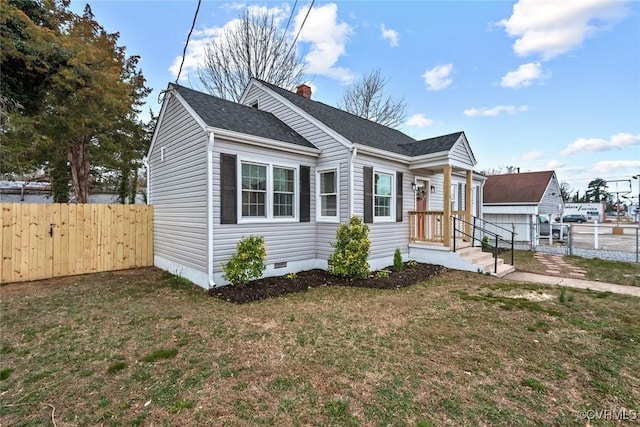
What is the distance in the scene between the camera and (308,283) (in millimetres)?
6824

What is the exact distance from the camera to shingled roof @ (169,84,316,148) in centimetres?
662

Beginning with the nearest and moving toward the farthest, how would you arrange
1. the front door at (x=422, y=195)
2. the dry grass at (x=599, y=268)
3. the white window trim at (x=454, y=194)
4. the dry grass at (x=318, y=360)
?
the dry grass at (x=318, y=360)
the dry grass at (x=599, y=268)
the front door at (x=422, y=195)
the white window trim at (x=454, y=194)

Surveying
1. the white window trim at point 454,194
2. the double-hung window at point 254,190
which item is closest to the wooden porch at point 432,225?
the white window trim at point 454,194

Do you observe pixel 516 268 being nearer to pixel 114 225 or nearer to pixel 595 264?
pixel 595 264

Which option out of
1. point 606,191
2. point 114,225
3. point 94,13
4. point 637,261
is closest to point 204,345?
point 114,225

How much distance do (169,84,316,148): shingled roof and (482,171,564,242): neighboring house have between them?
12.6m

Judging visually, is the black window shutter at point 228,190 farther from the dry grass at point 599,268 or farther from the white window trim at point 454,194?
the white window trim at point 454,194

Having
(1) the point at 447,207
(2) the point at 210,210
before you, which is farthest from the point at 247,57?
(1) the point at 447,207

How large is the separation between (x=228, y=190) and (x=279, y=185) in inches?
56.7

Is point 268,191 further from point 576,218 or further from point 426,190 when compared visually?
point 576,218

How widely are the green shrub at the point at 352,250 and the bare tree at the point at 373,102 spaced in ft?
51.1

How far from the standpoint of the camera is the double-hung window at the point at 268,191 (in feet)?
22.2

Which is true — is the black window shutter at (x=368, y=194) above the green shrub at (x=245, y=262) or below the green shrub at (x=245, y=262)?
above

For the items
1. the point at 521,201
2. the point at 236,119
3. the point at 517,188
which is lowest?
the point at 521,201
